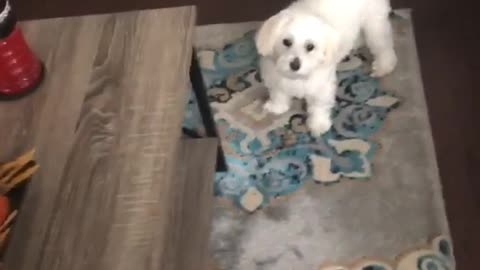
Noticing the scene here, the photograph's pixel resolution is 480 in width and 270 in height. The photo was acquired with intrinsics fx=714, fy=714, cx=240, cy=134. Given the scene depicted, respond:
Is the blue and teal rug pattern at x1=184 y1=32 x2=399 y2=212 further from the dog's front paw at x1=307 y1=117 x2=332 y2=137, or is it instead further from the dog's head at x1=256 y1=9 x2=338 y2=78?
the dog's head at x1=256 y1=9 x2=338 y2=78

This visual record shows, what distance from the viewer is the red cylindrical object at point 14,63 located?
107 cm

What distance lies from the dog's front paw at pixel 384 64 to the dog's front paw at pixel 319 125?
189 millimetres

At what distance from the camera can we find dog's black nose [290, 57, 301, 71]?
1430 mm

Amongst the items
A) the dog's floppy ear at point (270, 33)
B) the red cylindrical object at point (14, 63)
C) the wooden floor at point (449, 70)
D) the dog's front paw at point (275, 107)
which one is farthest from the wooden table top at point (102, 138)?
the wooden floor at point (449, 70)

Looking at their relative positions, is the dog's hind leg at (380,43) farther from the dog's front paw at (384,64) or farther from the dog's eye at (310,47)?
the dog's eye at (310,47)

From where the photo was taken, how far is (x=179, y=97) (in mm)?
1101

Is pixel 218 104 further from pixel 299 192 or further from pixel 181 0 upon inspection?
pixel 181 0

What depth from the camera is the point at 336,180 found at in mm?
1511

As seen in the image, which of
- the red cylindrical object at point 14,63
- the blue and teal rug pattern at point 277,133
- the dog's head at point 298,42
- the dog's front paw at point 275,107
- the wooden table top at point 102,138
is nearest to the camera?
the wooden table top at point 102,138

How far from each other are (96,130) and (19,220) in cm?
18

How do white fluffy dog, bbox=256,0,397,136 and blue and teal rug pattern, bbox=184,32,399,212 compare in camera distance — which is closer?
white fluffy dog, bbox=256,0,397,136

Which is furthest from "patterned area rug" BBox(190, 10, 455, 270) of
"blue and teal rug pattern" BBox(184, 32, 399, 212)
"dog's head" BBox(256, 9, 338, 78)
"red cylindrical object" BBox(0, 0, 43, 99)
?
"red cylindrical object" BBox(0, 0, 43, 99)

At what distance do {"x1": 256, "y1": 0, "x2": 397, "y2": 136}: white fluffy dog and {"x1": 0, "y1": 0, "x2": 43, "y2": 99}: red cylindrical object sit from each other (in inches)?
19.3

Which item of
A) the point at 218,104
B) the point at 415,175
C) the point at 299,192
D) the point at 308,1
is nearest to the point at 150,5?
the point at 218,104
